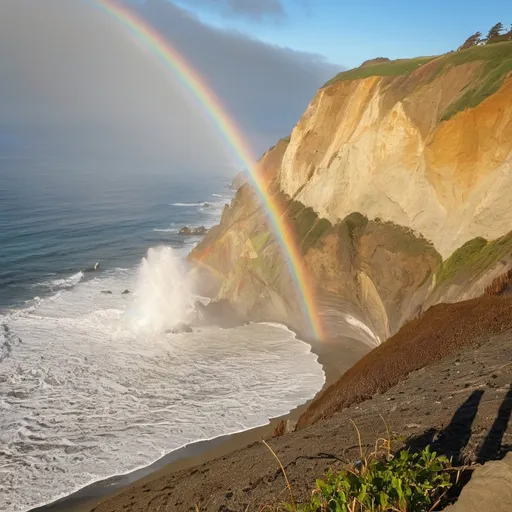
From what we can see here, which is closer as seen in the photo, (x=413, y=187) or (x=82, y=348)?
(x=413, y=187)

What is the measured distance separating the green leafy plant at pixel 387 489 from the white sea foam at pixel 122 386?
504 inches

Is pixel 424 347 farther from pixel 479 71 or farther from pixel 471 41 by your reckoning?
pixel 471 41

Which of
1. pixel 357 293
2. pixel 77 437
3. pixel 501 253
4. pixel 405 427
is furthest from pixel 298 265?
pixel 405 427

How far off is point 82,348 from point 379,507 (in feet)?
78.0

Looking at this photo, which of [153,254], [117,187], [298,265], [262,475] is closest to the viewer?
[262,475]

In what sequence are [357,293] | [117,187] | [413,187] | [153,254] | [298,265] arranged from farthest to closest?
[117,187] → [153,254] → [298,265] → [357,293] → [413,187]

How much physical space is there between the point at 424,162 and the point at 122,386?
17808 millimetres

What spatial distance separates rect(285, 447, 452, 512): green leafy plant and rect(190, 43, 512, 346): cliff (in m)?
12.7

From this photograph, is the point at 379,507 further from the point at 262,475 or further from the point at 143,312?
the point at 143,312

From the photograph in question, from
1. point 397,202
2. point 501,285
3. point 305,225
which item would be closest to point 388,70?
point 397,202

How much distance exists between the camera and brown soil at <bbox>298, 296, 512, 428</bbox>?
11.6 meters

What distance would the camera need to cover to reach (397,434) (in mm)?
6602

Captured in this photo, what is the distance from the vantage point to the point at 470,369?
9.08 meters

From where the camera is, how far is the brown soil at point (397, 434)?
578 cm
